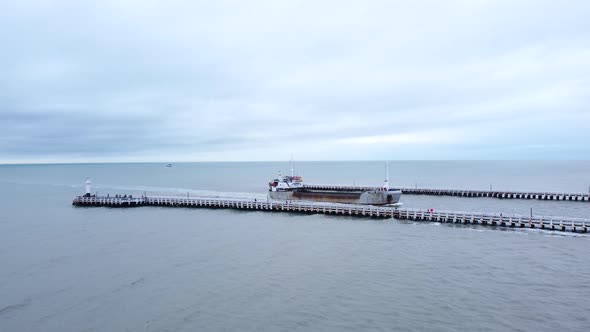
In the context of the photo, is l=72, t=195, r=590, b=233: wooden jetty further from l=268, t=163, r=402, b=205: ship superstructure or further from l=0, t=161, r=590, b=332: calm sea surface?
l=268, t=163, r=402, b=205: ship superstructure

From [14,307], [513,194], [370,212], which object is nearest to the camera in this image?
[14,307]

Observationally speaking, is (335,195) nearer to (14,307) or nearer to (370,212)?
(370,212)

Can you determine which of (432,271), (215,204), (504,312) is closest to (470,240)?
(432,271)

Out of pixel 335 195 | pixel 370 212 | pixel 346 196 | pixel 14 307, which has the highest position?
pixel 335 195

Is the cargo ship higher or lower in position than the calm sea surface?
higher

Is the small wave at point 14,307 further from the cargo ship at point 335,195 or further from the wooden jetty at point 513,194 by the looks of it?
the wooden jetty at point 513,194

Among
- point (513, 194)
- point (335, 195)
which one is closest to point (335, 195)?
point (335, 195)

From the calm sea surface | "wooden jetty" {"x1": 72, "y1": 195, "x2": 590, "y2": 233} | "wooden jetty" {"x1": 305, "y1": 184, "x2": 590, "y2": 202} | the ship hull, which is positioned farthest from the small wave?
"wooden jetty" {"x1": 305, "y1": 184, "x2": 590, "y2": 202}
